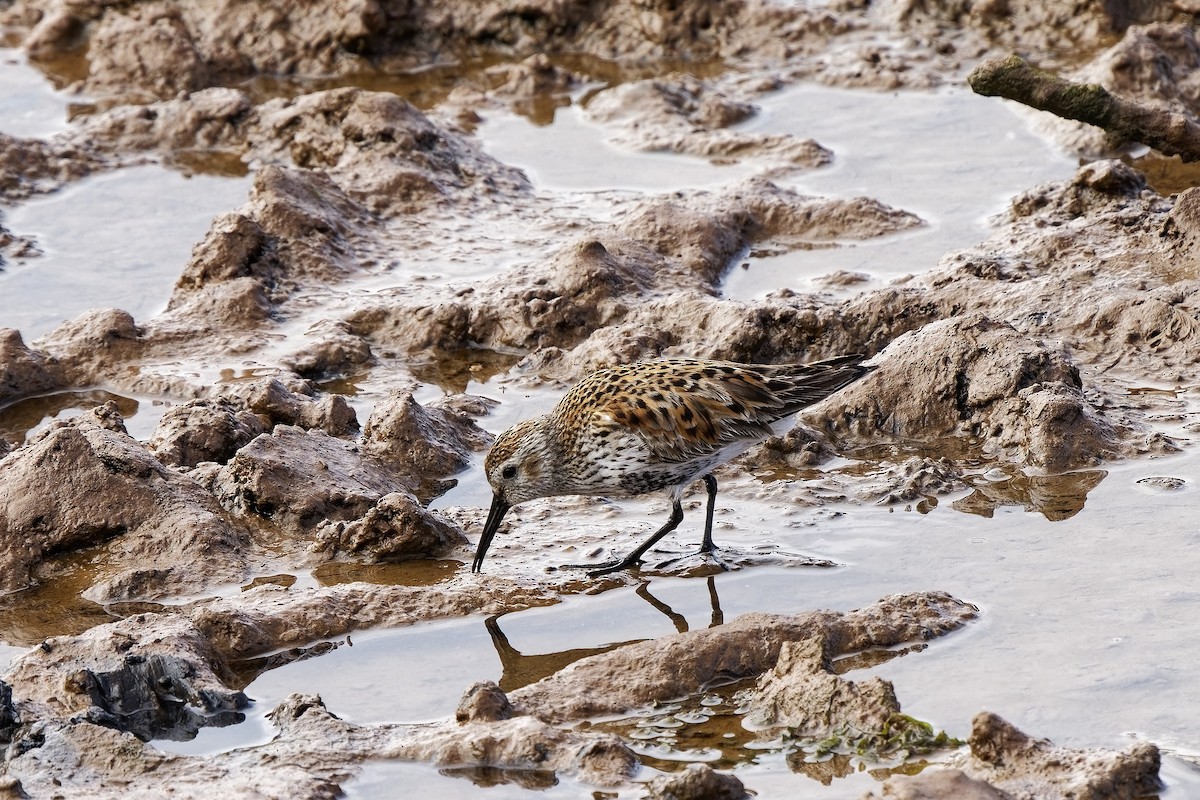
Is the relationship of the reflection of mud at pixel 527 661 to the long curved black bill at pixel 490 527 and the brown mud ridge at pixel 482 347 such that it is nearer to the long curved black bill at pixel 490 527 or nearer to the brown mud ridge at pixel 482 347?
the brown mud ridge at pixel 482 347

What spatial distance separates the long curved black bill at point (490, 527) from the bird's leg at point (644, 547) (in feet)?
1.70

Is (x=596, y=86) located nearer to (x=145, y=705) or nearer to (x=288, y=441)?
(x=288, y=441)

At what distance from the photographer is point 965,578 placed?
7.20 metres

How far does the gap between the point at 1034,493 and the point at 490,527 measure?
2.72 metres

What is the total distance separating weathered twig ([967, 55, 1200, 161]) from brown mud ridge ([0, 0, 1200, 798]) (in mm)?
A: 339

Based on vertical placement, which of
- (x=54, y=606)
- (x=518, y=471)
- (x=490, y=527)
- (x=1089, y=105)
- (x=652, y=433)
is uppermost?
(x=1089, y=105)

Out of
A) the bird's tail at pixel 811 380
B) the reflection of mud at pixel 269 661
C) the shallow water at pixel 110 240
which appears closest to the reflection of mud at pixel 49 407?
the shallow water at pixel 110 240

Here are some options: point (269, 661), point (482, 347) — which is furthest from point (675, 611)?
point (482, 347)

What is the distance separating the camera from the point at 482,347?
10.2 metres

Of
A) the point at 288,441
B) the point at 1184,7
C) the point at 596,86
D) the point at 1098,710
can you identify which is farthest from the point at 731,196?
the point at 1098,710

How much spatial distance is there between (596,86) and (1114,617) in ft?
28.8

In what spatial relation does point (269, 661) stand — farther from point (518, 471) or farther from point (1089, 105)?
point (1089, 105)

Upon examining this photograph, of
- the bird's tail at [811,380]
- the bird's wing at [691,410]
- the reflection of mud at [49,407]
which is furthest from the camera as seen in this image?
the reflection of mud at [49,407]

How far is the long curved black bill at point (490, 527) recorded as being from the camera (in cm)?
762
